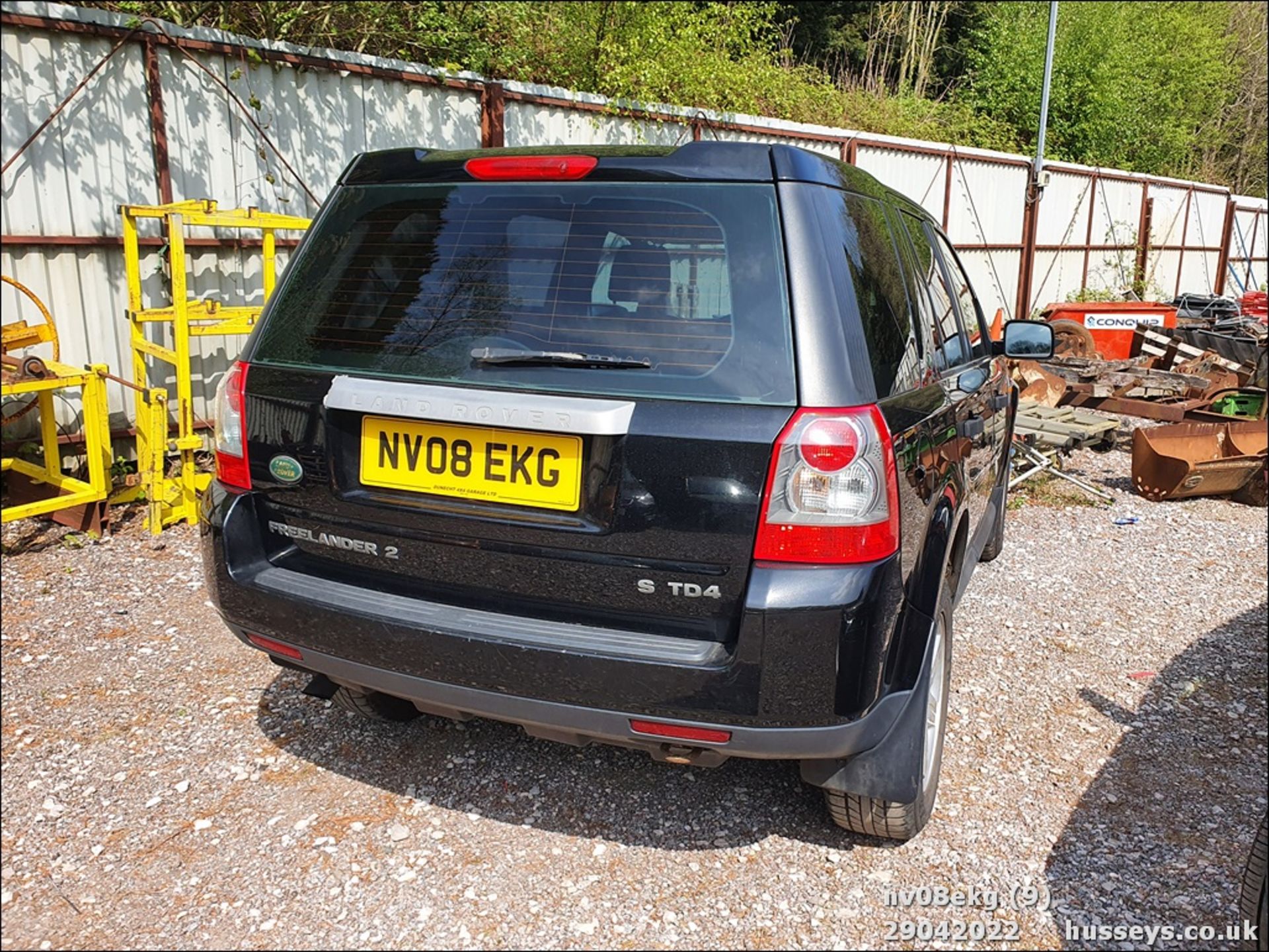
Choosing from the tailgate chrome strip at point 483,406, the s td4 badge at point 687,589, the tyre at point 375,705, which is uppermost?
the tailgate chrome strip at point 483,406

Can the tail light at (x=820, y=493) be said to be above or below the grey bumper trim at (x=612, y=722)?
above

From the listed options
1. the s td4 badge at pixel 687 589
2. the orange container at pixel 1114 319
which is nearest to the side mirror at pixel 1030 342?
the s td4 badge at pixel 687 589

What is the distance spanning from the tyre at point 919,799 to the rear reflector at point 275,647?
145cm

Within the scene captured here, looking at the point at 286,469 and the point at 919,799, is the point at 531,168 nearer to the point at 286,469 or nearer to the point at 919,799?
the point at 286,469

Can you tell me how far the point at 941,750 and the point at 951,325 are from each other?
1.51 metres

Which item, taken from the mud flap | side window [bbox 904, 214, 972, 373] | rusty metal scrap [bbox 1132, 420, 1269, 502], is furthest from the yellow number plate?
rusty metal scrap [bbox 1132, 420, 1269, 502]

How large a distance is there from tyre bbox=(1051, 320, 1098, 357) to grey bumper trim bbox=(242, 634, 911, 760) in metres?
9.06

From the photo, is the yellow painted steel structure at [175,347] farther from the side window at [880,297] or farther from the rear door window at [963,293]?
the side window at [880,297]

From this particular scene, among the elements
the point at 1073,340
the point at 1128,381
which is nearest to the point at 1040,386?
the point at 1128,381

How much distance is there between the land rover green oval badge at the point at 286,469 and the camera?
96.3 inches

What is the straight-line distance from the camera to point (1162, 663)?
4.00 meters

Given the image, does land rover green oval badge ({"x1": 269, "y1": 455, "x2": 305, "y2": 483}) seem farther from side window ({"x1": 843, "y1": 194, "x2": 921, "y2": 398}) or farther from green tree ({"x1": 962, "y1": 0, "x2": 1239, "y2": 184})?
green tree ({"x1": 962, "y1": 0, "x2": 1239, "y2": 184})

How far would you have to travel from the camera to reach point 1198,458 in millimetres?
6512

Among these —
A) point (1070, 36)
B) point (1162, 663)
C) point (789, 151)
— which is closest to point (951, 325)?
point (789, 151)
